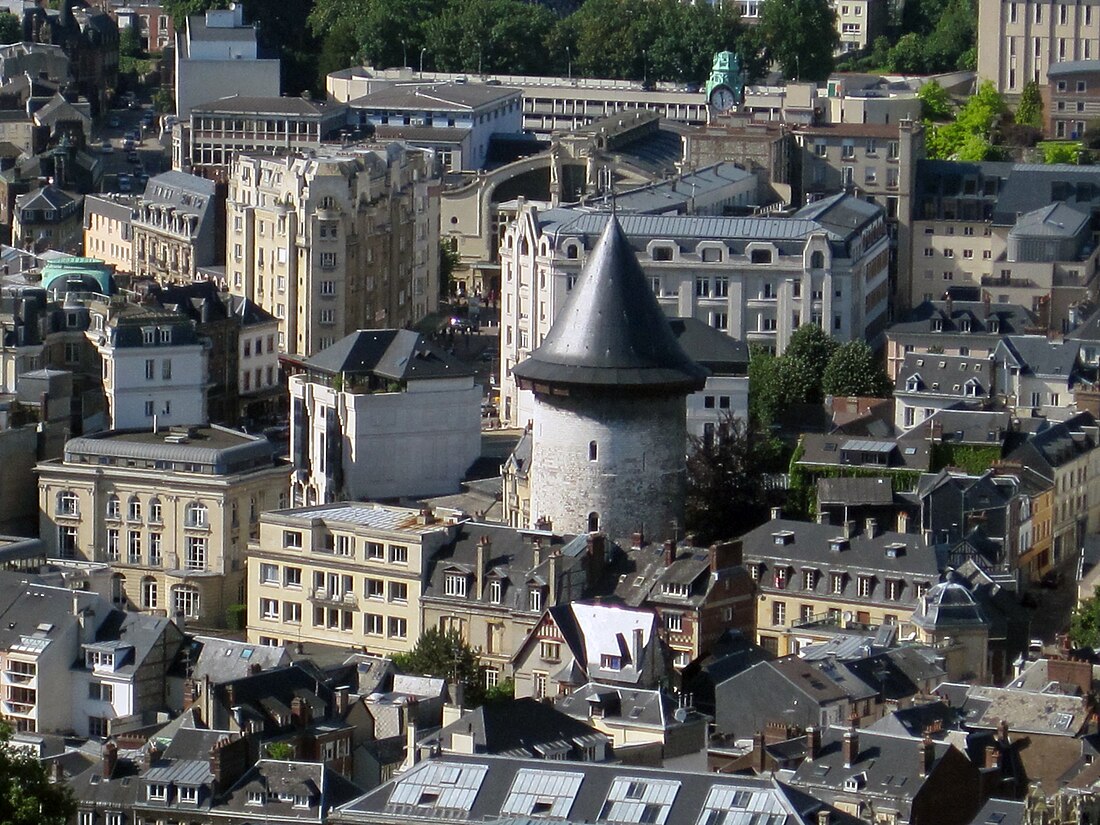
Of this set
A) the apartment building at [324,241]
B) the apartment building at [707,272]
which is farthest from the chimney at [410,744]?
the apartment building at [324,241]

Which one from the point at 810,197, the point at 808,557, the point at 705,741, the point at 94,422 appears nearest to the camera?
the point at 705,741

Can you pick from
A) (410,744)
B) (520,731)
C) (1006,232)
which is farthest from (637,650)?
(1006,232)

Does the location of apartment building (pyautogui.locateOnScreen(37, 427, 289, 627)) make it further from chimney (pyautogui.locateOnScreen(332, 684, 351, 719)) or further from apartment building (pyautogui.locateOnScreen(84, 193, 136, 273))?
apartment building (pyautogui.locateOnScreen(84, 193, 136, 273))

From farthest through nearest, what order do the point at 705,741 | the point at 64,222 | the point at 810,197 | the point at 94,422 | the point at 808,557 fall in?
the point at 64,222 → the point at 810,197 → the point at 94,422 → the point at 808,557 → the point at 705,741

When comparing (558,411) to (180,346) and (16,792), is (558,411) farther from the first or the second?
(16,792)

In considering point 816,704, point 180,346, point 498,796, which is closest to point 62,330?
point 180,346

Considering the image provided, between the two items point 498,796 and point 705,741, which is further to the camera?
point 705,741
